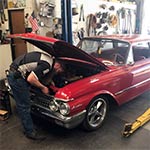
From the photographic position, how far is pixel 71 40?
5.68 m

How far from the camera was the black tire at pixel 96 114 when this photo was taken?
9.72 feet

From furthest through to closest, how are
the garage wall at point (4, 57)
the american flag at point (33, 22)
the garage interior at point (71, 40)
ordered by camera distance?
the garage wall at point (4, 57)
the american flag at point (33, 22)
the garage interior at point (71, 40)

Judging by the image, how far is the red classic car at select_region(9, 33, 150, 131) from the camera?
268 centimetres

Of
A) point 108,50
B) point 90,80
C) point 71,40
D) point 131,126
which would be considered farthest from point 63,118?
point 71,40

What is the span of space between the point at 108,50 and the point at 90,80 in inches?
45.3

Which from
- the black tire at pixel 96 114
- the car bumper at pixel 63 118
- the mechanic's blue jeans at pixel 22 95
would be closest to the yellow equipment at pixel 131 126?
the black tire at pixel 96 114

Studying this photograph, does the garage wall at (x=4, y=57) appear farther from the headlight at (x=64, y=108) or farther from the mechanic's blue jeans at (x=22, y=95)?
the headlight at (x=64, y=108)

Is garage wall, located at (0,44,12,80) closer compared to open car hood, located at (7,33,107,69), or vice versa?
open car hood, located at (7,33,107,69)

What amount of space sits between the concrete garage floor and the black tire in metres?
0.10

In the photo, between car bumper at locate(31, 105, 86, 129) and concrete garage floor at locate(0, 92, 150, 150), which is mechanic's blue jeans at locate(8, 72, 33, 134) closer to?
car bumper at locate(31, 105, 86, 129)

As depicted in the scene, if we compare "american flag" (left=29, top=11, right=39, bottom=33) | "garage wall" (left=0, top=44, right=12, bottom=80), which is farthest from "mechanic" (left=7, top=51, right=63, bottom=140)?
"garage wall" (left=0, top=44, right=12, bottom=80)

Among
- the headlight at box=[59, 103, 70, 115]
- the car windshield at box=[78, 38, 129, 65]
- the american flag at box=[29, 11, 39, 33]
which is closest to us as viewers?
the headlight at box=[59, 103, 70, 115]

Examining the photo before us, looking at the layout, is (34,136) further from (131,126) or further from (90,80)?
(131,126)

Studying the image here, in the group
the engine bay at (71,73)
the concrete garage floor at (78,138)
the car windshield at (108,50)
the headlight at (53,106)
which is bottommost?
the concrete garage floor at (78,138)
